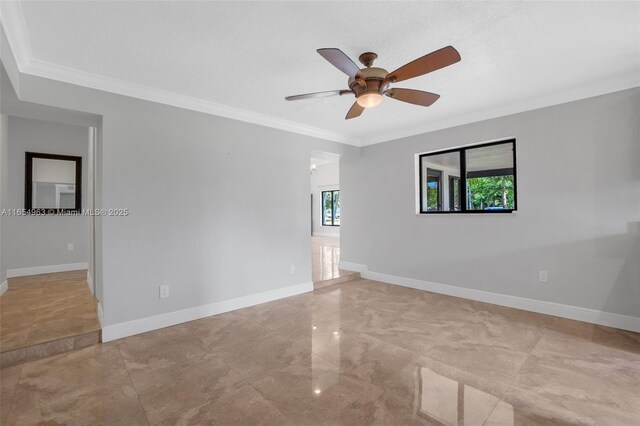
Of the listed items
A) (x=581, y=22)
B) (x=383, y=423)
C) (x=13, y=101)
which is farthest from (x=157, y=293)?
(x=581, y=22)

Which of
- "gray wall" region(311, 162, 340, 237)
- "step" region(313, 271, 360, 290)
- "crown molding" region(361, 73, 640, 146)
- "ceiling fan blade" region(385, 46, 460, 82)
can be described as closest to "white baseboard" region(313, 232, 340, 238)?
"gray wall" region(311, 162, 340, 237)

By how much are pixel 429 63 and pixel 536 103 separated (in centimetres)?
236

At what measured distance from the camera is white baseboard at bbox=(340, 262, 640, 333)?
9.77ft

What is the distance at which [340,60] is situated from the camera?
1.94 m

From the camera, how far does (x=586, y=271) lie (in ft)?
10.4

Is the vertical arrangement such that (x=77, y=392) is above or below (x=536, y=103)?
below

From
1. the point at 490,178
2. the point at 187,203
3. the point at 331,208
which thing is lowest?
the point at 187,203

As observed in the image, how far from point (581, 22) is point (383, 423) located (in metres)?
2.96

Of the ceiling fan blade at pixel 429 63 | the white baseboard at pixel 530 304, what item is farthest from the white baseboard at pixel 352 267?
the ceiling fan blade at pixel 429 63

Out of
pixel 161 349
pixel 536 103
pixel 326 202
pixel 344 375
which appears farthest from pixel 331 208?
pixel 344 375

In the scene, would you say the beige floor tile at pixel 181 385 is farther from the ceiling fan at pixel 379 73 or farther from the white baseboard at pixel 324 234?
the white baseboard at pixel 324 234

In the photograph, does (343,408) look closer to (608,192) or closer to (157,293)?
(157,293)

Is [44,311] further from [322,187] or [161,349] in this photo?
[322,187]

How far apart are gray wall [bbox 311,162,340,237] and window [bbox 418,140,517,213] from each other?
6.02 m
